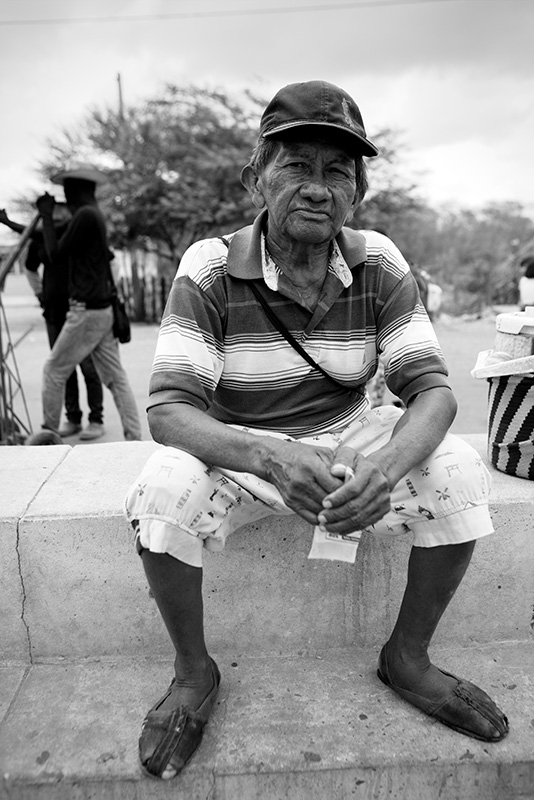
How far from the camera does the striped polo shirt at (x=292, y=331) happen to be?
187 centimetres

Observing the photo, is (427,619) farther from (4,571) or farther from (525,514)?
(4,571)

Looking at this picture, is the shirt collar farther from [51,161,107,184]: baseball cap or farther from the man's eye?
[51,161,107,184]: baseball cap

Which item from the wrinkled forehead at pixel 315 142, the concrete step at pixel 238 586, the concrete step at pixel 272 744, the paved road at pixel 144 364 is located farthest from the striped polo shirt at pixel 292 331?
the paved road at pixel 144 364

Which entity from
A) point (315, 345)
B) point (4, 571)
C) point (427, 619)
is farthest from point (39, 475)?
point (427, 619)

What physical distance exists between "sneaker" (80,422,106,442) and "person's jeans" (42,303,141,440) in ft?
1.19

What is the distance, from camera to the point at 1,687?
2.01m

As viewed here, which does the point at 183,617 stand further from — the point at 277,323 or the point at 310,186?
the point at 310,186

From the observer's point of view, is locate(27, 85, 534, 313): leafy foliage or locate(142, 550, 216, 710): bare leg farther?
locate(27, 85, 534, 313): leafy foliage

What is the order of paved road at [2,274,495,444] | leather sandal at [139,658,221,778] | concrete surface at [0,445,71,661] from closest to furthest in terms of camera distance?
leather sandal at [139,658,221,778], concrete surface at [0,445,71,661], paved road at [2,274,495,444]

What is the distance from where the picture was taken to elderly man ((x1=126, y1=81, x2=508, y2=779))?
1663 millimetres

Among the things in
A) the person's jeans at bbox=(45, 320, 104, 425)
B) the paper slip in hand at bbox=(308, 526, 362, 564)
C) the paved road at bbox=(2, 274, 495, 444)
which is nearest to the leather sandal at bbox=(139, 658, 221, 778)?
the paper slip in hand at bbox=(308, 526, 362, 564)

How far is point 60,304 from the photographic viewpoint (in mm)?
4773

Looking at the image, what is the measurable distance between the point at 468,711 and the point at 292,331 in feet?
3.63

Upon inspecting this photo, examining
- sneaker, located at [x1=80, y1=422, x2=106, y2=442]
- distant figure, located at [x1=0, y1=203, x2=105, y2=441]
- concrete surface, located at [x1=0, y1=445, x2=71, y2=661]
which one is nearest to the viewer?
concrete surface, located at [x1=0, y1=445, x2=71, y2=661]
